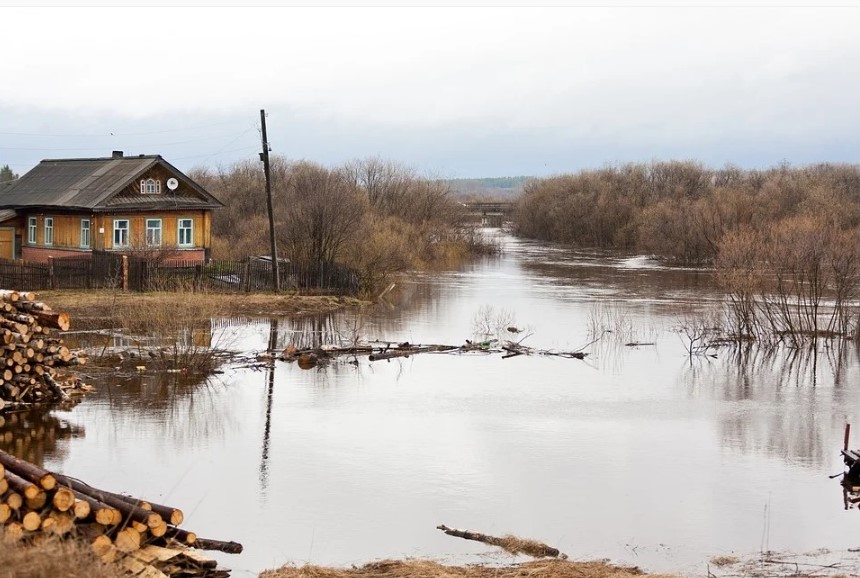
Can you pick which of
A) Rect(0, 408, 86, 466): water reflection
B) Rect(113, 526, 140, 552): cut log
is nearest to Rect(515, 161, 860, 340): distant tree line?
Rect(0, 408, 86, 466): water reflection

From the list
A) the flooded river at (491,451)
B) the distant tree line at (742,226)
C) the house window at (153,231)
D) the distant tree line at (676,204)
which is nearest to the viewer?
the flooded river at (491,451)

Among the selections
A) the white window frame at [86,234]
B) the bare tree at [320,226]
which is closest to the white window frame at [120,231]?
the white window frame at [86,234]

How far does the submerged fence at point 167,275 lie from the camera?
36.4 m

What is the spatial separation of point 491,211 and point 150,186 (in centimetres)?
9273

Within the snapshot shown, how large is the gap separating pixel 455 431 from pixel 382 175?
60843mm

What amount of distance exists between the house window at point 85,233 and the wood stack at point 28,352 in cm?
2107

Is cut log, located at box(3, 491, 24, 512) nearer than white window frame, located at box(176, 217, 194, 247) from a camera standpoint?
Yes

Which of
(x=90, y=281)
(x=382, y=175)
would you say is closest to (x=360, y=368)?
(x=90, y=281)

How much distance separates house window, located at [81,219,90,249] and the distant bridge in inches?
3163

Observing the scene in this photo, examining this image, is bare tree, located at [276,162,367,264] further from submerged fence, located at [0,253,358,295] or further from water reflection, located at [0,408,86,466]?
water reflection, located at [0,408,86,466]

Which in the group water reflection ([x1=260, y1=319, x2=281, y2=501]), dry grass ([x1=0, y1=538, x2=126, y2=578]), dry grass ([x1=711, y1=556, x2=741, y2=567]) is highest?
dry grass ([x1=0, y1=538, x2=126, y2=578])

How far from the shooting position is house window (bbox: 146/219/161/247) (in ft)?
134

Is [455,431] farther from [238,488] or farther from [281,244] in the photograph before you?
[281,244]

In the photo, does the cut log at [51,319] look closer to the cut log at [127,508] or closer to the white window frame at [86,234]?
the cut log at [127,508]
